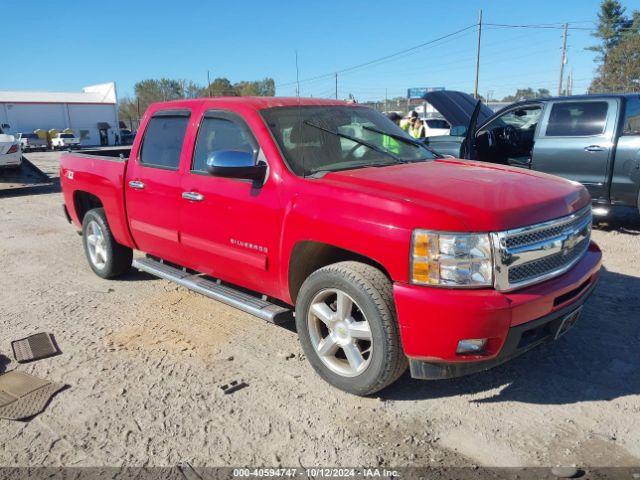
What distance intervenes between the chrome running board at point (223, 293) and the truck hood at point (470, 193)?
102cm

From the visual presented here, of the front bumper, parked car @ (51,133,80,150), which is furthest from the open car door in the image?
parked car @ (51,133,80,150)

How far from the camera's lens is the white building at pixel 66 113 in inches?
2005

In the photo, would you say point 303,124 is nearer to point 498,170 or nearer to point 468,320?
point 498,170

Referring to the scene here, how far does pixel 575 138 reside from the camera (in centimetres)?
730

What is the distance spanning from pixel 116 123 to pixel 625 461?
6152 centimetres

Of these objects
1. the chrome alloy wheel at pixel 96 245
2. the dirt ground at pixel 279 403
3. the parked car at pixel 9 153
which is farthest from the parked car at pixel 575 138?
the parked car at pixel 9 153

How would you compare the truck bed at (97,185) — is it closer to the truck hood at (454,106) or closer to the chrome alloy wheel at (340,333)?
the chrome alloy wheel at (340,333)

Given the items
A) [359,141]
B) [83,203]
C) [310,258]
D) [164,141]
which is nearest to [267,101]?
[359,141]

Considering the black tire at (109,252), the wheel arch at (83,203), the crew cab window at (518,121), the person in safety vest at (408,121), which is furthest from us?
the person in safety vest at (408,121)

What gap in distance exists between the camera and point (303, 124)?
13.0 ft

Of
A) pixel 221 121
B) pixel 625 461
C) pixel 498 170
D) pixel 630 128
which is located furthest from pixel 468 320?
pixel 630 128

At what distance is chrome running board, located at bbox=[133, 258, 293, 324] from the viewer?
3.67m

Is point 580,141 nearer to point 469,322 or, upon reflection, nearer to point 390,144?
point 390,144

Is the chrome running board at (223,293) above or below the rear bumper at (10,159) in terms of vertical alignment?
below
